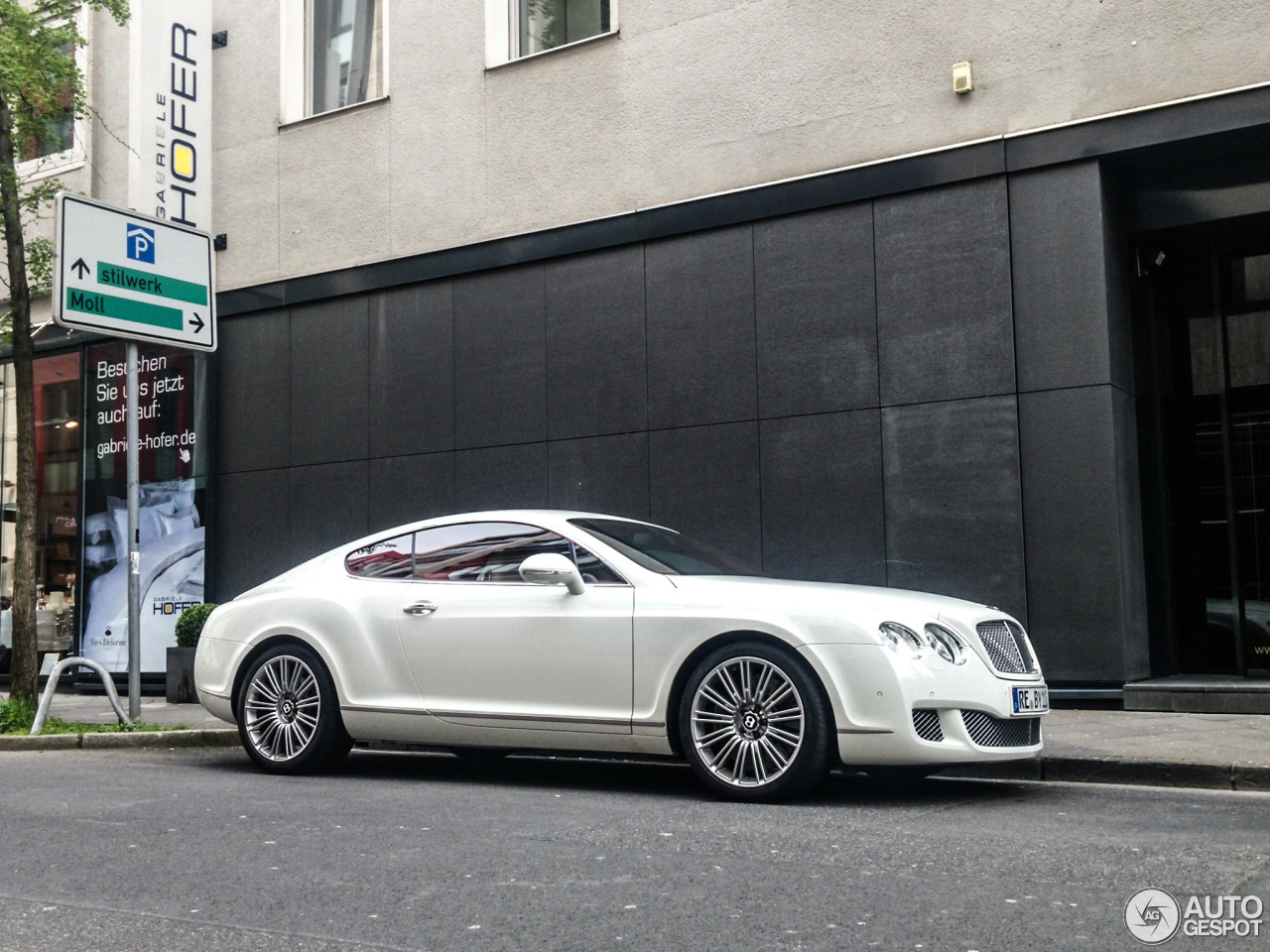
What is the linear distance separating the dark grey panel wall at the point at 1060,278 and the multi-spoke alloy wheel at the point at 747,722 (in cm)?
526

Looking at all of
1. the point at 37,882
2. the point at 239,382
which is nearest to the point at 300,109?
the point at 239,382

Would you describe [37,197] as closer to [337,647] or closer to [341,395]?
[341,395]

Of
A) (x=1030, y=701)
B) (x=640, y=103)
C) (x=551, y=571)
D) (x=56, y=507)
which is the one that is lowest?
(x=1030, y=701)

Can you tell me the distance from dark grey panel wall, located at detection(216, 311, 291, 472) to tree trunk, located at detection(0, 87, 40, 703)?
4.10 meters

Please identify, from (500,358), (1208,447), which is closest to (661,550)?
(1208,447)

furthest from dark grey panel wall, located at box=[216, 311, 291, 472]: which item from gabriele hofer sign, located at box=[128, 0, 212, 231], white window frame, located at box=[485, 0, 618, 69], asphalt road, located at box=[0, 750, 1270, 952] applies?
asphalt road, located at box=[0, 750, 1270, 952]

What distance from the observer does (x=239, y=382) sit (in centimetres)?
1594

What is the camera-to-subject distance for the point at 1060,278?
35.6 feet

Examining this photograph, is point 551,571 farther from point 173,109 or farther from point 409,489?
point 173,109

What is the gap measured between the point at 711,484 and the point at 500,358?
275cm

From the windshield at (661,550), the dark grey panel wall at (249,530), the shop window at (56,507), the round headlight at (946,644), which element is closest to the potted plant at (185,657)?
the dark grey panel wall at (249,530)

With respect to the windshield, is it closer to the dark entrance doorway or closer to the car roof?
the car roof

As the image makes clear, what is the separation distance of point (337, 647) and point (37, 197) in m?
7.27

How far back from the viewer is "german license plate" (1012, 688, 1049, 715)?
21.6ft
